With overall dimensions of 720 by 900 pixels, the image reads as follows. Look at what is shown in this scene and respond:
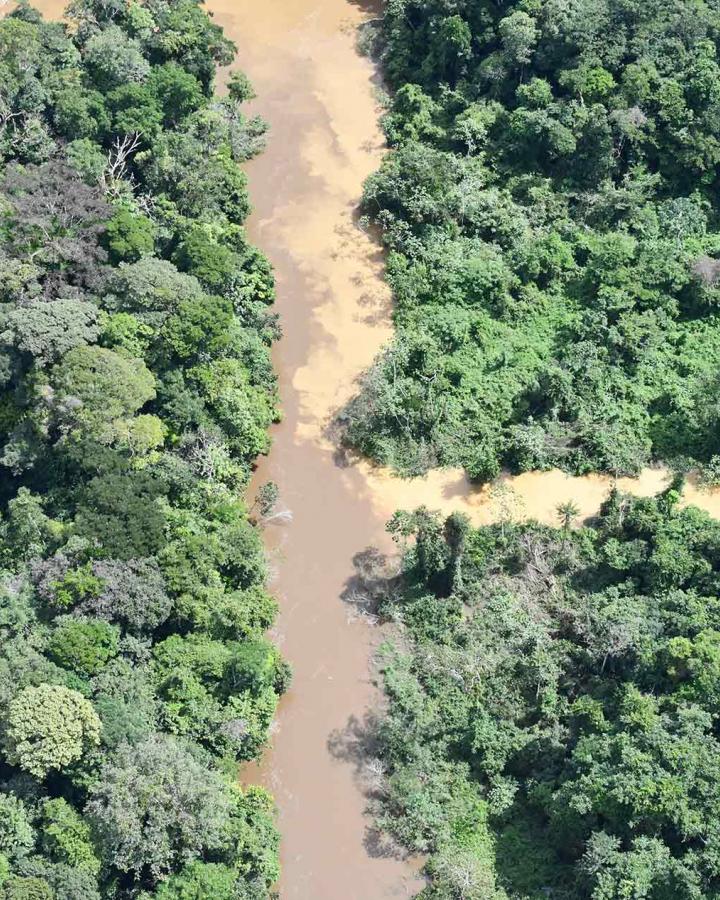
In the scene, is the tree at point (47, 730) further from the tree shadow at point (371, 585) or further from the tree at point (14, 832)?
the tree shadow at point (371, 585)

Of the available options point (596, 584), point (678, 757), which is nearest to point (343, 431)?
point (596, 584)

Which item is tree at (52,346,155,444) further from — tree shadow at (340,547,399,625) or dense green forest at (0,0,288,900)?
tree shadow at (340,547,399,625)

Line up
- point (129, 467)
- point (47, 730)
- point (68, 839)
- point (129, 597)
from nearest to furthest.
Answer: point (68, 839), point (47, 730), point (129, 597), point (129, 467)

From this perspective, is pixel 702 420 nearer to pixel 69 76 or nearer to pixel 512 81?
pixel 512 81

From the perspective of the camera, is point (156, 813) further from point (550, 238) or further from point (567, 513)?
point (550, 238)

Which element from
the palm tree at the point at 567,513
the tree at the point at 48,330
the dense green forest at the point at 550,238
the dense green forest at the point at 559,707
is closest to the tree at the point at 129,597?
the dense green forest at the point at 559,707

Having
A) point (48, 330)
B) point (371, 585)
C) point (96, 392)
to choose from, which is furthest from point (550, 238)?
point (48, 330)
